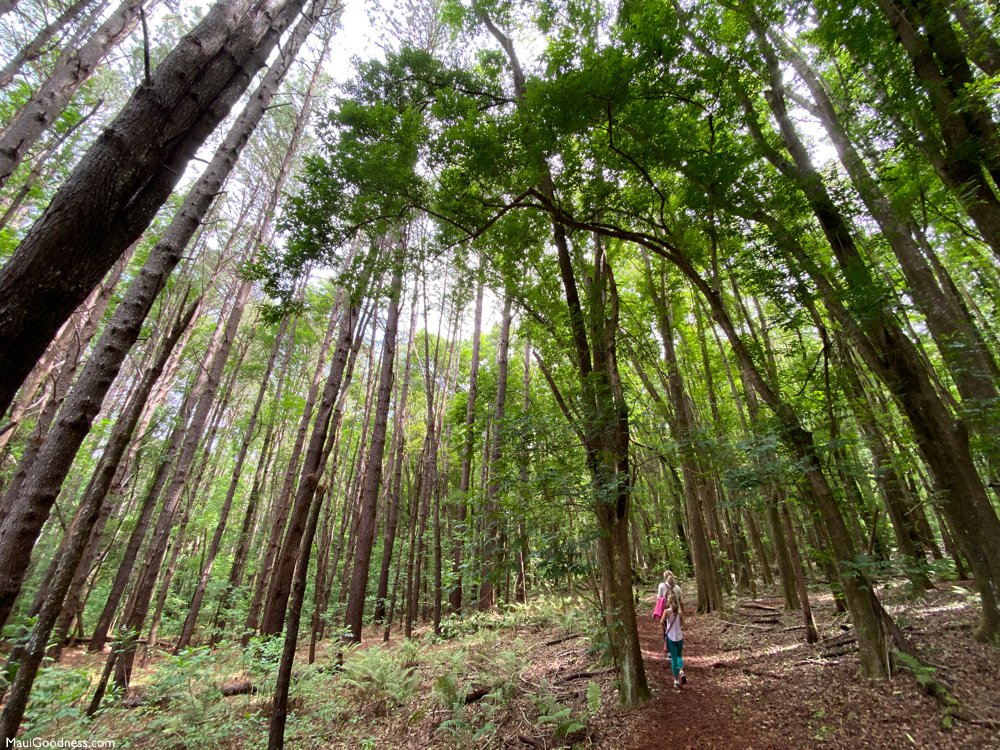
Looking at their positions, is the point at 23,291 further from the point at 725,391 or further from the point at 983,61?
the point at 725,391

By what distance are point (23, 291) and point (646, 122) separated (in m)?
5.36

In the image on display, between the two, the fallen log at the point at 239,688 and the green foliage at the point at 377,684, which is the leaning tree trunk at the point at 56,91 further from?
the green foliage at the point at 377,684

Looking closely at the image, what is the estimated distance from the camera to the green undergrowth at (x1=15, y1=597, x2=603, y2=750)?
190 inches

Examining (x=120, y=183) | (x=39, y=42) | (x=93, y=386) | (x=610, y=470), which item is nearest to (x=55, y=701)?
(x=93, y=386)

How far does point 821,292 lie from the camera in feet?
17.4

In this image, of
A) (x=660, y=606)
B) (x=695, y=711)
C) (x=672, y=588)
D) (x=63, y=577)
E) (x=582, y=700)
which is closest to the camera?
(x=63, y=577)

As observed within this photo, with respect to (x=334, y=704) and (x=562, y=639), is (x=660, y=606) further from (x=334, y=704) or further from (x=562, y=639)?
(x=334, y=704)

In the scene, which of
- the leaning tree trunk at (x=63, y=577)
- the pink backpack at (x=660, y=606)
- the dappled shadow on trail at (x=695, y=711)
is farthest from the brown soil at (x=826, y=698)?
the leaning tree trunk at (x=63, y=577)

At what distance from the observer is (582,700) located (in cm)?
552

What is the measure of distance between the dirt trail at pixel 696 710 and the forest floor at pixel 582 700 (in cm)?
2

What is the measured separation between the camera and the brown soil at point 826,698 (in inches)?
155

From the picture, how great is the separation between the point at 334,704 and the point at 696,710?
484cm

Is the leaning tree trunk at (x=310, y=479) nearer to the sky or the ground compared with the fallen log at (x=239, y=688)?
nearer to the sky

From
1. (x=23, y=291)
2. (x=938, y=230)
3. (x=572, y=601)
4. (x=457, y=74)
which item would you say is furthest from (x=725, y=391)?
(x=23, y=291)
